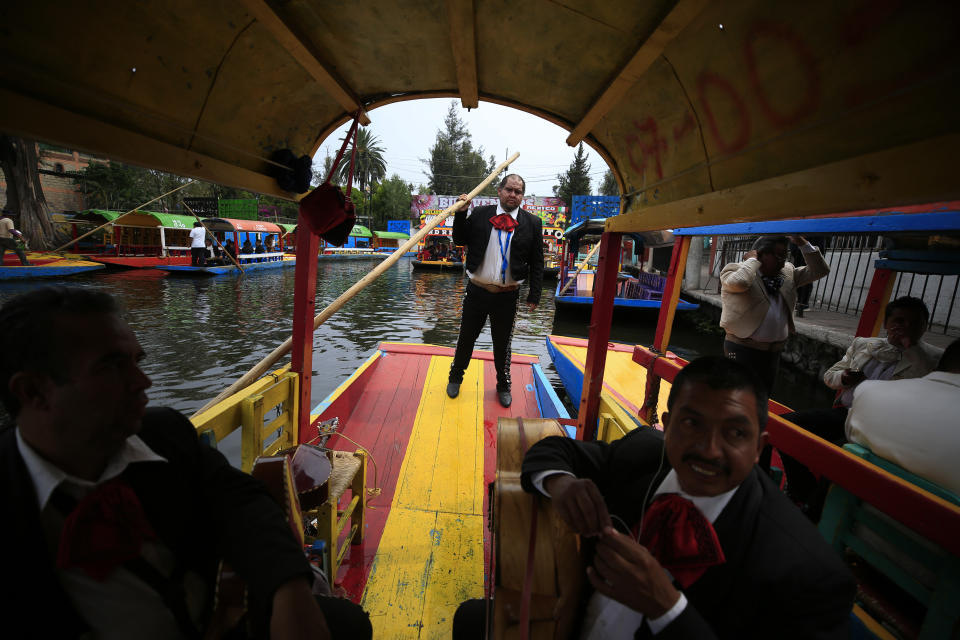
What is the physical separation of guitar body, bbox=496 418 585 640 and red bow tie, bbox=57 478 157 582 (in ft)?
2.98

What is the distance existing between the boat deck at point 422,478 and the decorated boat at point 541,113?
2cm

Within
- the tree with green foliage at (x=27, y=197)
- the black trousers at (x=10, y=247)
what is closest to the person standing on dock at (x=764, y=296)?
the black trousers at (x=10, y=247)

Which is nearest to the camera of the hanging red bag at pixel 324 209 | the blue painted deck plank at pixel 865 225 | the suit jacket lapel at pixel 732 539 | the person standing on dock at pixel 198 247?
the suit jacket lapel at pixel 732 539

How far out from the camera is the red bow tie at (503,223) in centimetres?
356

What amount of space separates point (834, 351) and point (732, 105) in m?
8.14

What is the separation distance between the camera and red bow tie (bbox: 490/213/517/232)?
3.56 metres

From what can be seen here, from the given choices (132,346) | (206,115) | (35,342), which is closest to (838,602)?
(132,346)

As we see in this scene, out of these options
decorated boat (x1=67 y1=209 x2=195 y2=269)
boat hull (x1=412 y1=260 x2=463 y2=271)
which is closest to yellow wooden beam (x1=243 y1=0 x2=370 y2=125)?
decorated boat (x1=67 y1=209 x2=195 y2=269)

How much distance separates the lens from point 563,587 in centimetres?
105

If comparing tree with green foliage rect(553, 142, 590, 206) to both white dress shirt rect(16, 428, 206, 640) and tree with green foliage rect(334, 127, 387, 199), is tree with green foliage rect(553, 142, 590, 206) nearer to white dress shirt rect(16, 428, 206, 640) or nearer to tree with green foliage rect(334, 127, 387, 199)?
tree with green foliage rect(334, 127, 387, 199)

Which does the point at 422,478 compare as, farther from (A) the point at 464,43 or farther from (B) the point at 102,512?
(A) the point at 464,43

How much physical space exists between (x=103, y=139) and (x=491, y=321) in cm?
286

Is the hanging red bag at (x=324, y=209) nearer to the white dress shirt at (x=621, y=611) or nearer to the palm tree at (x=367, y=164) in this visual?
the white dress shirt at (x=621, y=611)

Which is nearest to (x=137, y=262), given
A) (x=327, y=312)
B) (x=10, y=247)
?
(x=10, y=247)
